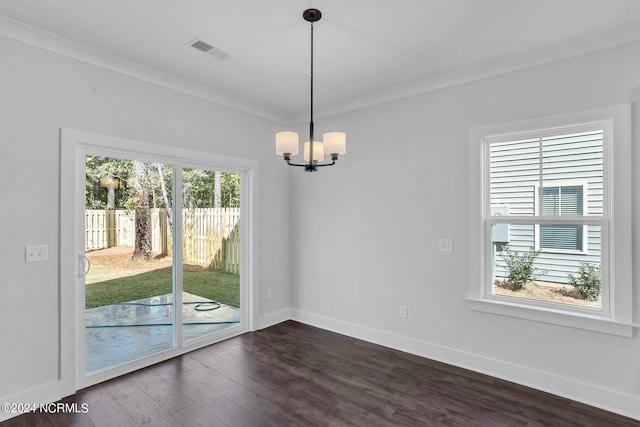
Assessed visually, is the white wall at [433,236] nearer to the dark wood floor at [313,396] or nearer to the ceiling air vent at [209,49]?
the dark wood floor at [313,396]

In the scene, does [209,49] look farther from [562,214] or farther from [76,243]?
[562,214]

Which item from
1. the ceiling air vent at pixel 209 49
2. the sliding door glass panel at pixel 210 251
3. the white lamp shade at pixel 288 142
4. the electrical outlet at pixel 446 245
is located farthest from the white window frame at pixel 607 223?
the sliding door glass panel at pixel 210 251

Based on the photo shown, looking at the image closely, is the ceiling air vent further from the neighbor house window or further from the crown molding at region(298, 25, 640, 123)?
the neighbor house window

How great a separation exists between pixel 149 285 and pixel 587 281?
12.9 feet

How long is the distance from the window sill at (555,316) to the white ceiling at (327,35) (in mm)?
2098

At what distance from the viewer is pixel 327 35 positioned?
2.60 meters

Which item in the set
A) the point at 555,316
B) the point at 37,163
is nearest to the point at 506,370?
the point at 555,316

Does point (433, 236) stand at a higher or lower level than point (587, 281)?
higher

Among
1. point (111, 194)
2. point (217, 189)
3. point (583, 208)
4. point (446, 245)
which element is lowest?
point (446, 245)

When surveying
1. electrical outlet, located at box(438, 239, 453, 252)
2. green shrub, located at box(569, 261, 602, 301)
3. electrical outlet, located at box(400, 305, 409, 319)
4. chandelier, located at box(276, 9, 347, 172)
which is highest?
chandelier, located at box(276, 9, 347, 172)

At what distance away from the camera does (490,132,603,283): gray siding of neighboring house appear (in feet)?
8.84

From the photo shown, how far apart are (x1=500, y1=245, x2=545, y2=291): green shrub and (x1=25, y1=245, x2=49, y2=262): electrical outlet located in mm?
3845

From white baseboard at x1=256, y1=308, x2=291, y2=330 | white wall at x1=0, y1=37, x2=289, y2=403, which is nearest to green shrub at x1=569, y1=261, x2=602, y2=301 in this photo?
white baseboard at x1=256, y1=308, x2=291, y2=330

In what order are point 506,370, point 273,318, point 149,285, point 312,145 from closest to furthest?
point 312,145 < point 506,370 < point 149,285 < point 273,318
